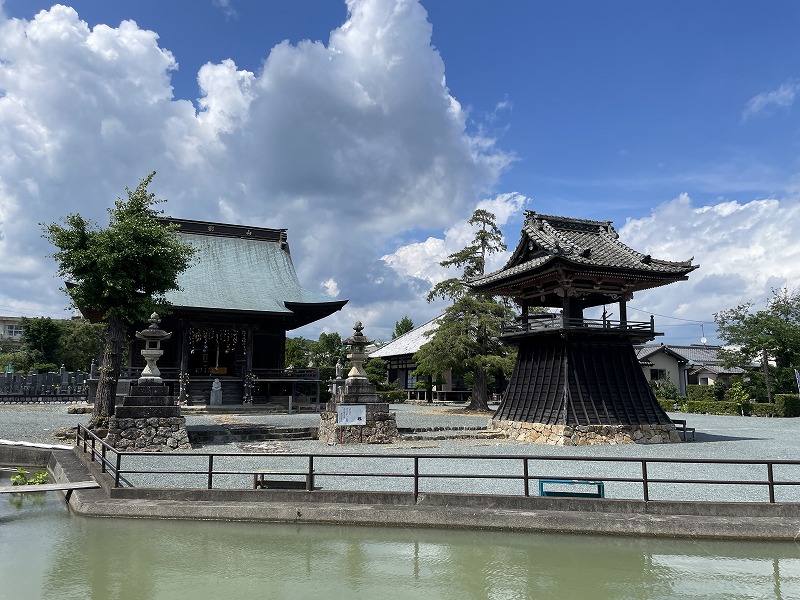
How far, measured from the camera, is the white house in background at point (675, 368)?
5259 centimetres

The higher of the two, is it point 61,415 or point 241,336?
point 241,336

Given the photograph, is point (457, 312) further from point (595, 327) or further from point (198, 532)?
point (198, 532)

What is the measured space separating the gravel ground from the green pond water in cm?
207

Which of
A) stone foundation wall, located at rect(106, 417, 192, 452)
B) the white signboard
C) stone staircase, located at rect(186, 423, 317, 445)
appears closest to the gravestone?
stone foundation wall, located at rect(106, 417, 192, 452)

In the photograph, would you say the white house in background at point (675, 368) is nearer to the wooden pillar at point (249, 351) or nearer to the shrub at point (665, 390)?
the shrub at point (665, 390)

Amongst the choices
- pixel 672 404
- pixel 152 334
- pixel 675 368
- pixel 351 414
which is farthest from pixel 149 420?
pixel 675 368

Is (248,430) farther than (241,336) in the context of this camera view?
No

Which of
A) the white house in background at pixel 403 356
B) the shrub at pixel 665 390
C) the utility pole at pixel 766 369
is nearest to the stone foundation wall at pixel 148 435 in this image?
the white house in background at pixel 403 356

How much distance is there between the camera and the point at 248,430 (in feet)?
66.4

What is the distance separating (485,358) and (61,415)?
21268mm

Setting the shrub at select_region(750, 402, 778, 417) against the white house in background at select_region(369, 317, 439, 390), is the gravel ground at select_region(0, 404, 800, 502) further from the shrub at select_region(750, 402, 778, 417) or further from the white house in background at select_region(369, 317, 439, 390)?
the white house in background at select_region(369, 317, 439, 390)

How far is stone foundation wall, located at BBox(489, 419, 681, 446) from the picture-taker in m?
20.0

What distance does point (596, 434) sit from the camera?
20.2 meters

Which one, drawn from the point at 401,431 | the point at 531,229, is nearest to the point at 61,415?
the point at 401,431
